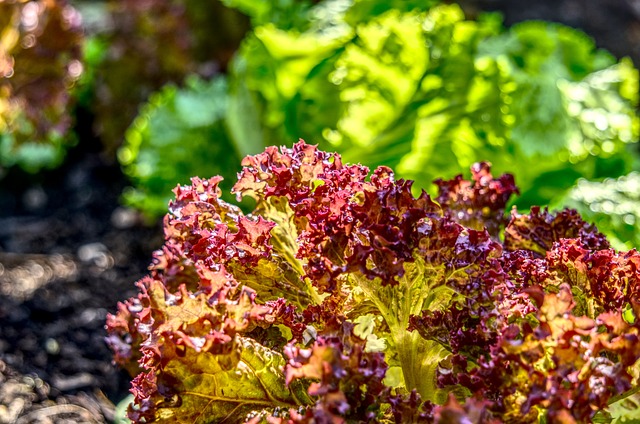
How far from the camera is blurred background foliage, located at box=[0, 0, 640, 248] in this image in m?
2.70

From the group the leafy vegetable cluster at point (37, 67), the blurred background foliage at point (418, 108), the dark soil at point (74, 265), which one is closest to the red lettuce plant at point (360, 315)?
the dark soil at point (74, 265)

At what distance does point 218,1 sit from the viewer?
4324 millimetres

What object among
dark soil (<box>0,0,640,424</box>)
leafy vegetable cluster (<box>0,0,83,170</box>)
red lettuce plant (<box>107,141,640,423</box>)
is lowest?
dark soil (<box>0,0,640,424</box>)

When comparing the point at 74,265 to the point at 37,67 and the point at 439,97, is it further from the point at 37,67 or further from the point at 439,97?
the point at 439,97

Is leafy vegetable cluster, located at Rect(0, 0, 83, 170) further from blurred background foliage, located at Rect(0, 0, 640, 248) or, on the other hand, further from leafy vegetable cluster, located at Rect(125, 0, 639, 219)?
leafy vegetable cluster, located at Rect(125, 0, 639, 219)

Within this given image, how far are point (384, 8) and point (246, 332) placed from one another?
1944mm

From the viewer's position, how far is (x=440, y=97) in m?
2.75

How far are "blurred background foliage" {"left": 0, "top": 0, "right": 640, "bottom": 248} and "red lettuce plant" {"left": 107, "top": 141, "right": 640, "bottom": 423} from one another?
1.10 m

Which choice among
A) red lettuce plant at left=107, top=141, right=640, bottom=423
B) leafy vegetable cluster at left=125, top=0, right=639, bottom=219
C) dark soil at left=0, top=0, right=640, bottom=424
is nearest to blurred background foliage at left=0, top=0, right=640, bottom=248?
leafy vegetable cluster at left=125, top=0, right=639, bottom=219

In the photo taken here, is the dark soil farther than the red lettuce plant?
Yes

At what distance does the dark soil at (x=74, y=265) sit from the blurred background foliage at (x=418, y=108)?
458 mm

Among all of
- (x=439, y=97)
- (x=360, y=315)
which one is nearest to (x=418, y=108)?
(x=439, y=97)

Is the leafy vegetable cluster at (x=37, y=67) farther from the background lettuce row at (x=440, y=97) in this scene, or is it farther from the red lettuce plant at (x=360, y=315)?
the red lettuce plant at (x=360, y=315)

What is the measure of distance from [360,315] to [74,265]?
2377 millimetres
